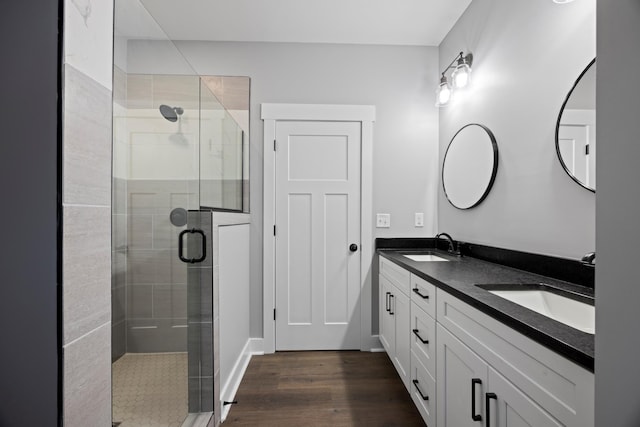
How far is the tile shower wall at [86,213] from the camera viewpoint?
0.72 metres

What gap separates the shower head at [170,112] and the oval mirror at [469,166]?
183 cm

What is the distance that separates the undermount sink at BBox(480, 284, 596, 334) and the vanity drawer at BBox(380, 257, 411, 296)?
622 millimetres

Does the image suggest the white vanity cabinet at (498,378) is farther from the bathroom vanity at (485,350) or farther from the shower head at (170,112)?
the shower head at (170,112)

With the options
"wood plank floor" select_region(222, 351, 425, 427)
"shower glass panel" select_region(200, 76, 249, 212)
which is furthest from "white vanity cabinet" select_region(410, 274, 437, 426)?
"shower glass panel" select_region(200, 76, 249, 212)

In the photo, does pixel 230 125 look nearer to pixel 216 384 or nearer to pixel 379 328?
pixel 216 384

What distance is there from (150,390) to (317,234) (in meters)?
1.79

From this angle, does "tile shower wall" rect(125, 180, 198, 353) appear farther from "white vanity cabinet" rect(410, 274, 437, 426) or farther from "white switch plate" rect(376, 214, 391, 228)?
"white switch plate" rect(376, 214, 391, 228)

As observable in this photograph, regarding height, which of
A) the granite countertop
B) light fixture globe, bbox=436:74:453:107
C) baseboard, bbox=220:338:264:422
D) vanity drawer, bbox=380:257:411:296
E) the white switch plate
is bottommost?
baseboard, bbox=220:338:264:422

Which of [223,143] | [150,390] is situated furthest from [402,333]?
[223,143]

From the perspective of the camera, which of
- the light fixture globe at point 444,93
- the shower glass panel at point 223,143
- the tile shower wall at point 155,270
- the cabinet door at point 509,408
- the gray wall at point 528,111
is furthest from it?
the light fixture globe at point 444,93

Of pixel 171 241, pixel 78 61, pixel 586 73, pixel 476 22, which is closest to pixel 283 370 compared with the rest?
pixel 171 241

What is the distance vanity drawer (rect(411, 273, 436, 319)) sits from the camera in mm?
1565

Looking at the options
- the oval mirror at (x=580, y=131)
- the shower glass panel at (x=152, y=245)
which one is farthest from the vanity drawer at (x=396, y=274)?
the shower glass panel at (x=152, y=245)

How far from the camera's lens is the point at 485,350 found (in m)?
1.09
